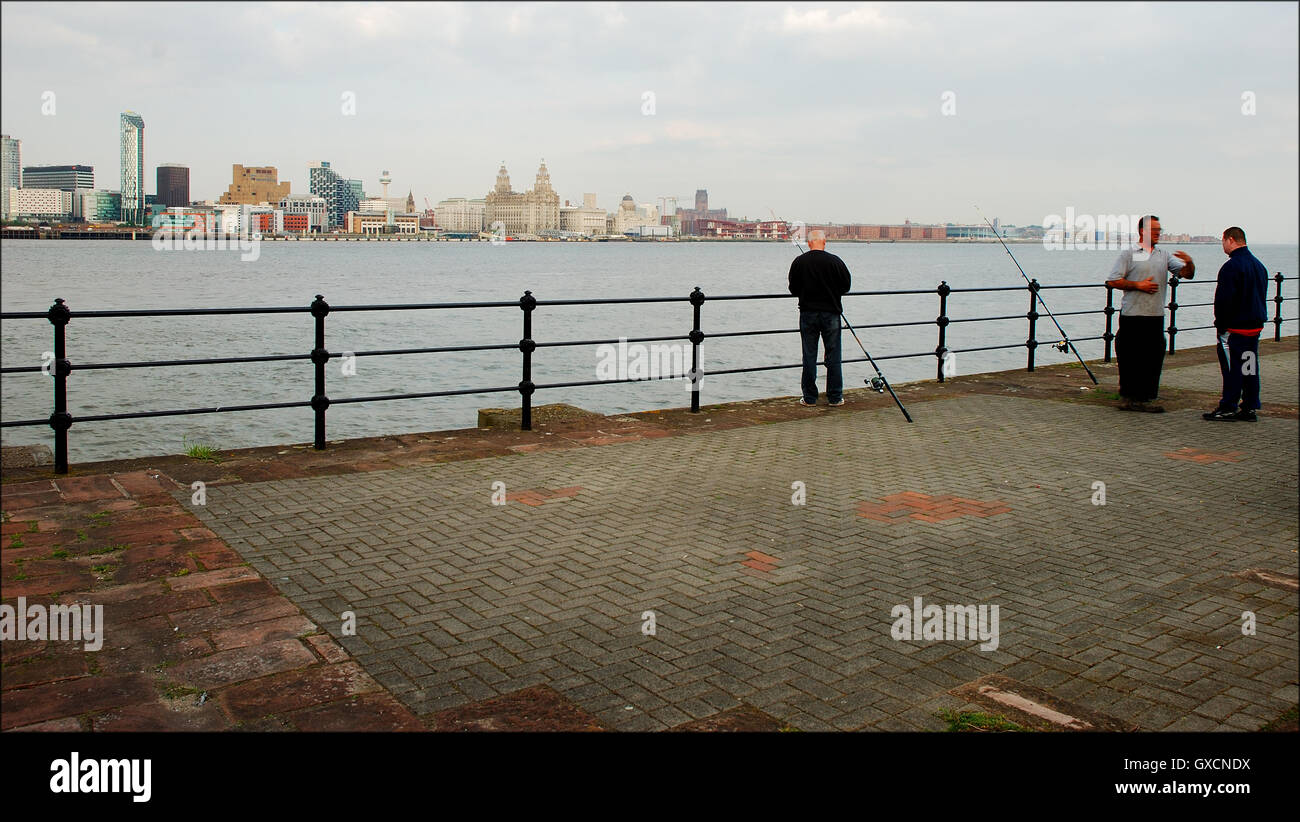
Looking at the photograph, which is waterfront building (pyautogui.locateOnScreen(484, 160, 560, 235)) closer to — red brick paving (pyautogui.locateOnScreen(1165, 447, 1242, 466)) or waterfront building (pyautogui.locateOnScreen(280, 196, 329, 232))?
waterfront building (pyautogui.locateOnScreen(280, 196, 329, 232))

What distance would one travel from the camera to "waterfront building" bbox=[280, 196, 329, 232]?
15088cm

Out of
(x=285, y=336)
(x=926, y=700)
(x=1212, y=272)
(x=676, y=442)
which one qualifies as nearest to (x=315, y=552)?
(x=926, y=700)

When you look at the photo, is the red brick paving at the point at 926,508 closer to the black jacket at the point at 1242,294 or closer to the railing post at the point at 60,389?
the black jacket at the point at 1242,294

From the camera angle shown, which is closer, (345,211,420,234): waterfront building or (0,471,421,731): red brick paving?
(0,471,421,731): red brick paving

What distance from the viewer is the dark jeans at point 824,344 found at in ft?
40.0

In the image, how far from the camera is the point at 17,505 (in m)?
7.10

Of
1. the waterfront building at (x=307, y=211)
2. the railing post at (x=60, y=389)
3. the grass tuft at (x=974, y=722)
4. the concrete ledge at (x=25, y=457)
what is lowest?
the grass tuft at (x=974, y=722)

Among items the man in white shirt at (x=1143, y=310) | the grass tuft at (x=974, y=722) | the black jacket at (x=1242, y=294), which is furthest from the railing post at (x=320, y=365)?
the black jacket at (x=1242, y=294)

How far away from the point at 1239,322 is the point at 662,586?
8.44m

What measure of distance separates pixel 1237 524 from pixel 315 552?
19.8 ft

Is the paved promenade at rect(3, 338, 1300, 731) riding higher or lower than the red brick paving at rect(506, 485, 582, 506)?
lower

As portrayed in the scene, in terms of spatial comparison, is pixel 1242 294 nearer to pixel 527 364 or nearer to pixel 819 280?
pixel 819 280

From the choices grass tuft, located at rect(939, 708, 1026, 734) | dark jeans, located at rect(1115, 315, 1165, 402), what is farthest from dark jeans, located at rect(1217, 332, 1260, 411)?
grass tuft, located at rect(939, 708, 1026, 734)

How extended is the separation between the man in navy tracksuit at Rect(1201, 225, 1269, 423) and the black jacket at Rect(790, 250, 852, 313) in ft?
12.8
